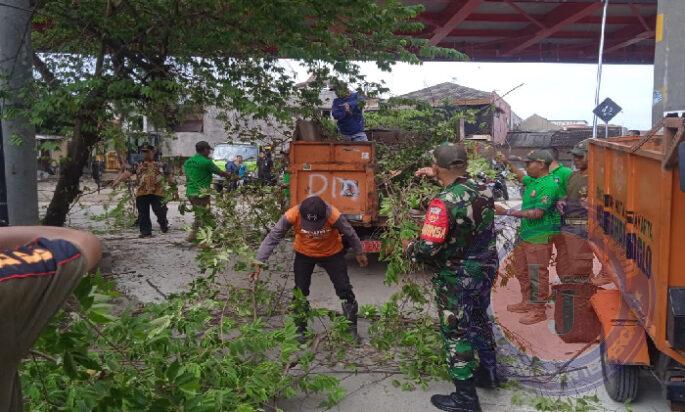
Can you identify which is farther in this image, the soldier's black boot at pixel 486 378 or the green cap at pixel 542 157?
the green cap at pixel 542 157

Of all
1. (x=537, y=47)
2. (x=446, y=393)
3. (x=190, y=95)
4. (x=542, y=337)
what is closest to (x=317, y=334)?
(x=446, y=393)

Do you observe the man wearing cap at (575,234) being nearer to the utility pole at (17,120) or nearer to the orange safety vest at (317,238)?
the orange safety vest at (317,238)

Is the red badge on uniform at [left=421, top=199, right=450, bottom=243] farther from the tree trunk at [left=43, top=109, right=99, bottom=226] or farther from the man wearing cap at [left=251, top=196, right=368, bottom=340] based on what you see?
the tree trunk at [left=43, top=109, right=99, bottom=226]

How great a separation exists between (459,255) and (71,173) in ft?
20.1

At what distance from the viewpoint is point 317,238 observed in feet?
16.9

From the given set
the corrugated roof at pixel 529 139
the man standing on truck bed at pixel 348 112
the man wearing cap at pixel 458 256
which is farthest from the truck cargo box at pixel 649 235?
the corrugated roof at pixel 529 139

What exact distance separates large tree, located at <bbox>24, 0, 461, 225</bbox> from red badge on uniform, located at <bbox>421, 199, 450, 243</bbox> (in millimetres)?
3185

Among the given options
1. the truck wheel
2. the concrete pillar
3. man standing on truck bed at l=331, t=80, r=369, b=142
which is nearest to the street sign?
man standing on truck bed at l=331, t=80, r=369, b=142

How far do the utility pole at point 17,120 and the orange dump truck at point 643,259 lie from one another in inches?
229

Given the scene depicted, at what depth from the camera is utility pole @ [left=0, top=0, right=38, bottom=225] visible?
639 cm

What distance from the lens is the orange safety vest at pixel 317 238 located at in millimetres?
5082

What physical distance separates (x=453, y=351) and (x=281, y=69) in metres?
5.14

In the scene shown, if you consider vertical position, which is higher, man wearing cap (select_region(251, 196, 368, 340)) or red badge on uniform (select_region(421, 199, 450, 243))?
red badge on uniform (select_region(421, 199, 450, 243))

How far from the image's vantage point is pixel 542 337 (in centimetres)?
554
